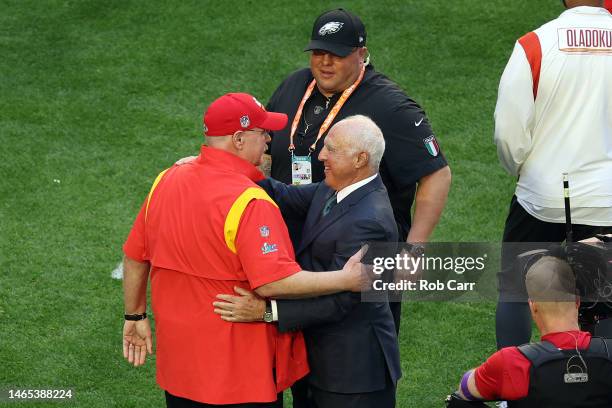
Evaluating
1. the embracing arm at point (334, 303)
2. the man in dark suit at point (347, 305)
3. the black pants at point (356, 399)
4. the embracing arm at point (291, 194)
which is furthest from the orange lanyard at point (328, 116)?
the black pants at point (356, 399)

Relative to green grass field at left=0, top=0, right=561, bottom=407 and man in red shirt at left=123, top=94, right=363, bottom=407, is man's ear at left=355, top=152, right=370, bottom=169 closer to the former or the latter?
man in red shirt at left=123, top=94, right=363, bottom=407

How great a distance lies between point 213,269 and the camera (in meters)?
4.19

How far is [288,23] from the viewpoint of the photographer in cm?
991

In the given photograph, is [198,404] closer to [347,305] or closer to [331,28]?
[347,305]

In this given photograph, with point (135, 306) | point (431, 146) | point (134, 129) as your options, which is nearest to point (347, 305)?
point (135, 306)

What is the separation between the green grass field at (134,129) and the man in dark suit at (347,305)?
145 centimetres

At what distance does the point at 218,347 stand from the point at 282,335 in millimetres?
264

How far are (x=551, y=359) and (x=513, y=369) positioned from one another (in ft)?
0.43

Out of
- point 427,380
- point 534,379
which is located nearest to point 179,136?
point 427,380

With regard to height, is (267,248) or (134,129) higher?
(134,129)

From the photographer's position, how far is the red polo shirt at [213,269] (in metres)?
4.13

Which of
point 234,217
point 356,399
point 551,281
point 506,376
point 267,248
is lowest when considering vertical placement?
point 356,399

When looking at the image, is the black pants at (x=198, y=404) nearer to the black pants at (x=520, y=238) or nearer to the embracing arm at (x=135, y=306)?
the embracing arm at (x=135, y=306)

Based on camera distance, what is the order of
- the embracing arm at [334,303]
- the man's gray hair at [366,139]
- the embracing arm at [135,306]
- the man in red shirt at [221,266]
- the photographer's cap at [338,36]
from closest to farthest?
the man in red shirt at [221,266]
the embracing arm at [334,303]
the man's gray hair at [366,139]
the embracing arm at [135,306]
the photographer's cap at [338,36]
